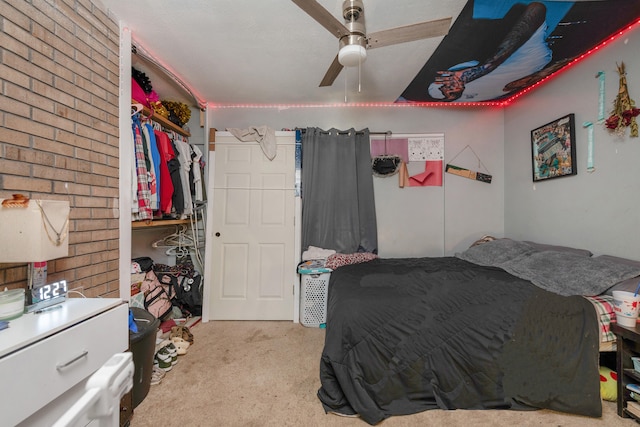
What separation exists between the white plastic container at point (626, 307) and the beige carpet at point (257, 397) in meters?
0.55

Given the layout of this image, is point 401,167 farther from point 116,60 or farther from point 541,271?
point 116,60

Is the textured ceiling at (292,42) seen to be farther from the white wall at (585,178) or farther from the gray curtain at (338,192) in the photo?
the gray curtain at (338,192)

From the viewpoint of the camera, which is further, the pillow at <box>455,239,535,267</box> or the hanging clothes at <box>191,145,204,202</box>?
the hanging clothes at <box>191,145,204,202</box>

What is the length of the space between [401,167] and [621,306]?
2.10 metres

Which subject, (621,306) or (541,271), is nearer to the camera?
(621,306)

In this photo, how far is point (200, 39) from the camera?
1.98 metres

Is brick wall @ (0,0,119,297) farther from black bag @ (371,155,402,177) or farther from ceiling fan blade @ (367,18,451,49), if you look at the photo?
black bag @ (371,155,402,177)

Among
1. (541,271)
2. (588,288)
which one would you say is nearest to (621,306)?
(588,288)

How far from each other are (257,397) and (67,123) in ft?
6.39

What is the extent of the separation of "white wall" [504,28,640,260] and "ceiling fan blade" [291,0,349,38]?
207cm

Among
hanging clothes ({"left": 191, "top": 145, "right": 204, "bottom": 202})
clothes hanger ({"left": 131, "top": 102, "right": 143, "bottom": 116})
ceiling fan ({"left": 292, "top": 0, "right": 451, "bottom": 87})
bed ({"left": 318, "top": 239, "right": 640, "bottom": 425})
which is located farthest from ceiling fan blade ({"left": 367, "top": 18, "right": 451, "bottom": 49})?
hanging clothes ({"left": 191, "top": 145, "right": 204, "bottom": 202})

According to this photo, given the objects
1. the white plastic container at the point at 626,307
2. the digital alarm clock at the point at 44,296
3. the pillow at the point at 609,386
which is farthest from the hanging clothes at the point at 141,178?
the pillow at the point at 609,386

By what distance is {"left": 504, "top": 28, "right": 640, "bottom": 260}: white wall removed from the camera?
6.02 ft

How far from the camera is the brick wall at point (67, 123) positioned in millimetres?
1200
